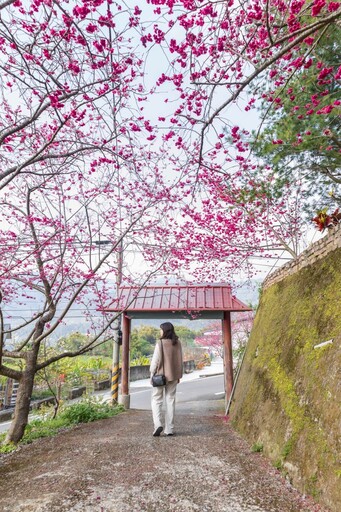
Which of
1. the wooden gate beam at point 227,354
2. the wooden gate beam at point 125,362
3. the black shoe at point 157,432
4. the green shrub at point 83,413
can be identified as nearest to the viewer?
the black shoe at point 157,432

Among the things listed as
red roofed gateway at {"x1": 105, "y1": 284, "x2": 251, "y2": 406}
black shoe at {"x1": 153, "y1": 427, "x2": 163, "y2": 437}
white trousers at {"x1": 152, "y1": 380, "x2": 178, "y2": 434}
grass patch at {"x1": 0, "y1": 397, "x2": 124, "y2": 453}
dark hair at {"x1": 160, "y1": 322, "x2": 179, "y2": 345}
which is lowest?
grass patch at {"x1": 0, "y1": 397, "x2": 124, "y2": 453}

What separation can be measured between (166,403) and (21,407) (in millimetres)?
2495

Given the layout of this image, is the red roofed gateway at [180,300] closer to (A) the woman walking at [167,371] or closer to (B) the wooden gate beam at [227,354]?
(B) the wooden gate beam at [227,354]

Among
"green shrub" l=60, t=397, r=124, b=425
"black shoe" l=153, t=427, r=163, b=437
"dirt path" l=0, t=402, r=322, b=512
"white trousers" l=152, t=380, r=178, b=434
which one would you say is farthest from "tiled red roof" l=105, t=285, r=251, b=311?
"dirt path" l=0, t=402, r=322, b=512

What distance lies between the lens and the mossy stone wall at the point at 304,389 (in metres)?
2.83

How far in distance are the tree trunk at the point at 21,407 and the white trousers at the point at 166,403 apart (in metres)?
2.19

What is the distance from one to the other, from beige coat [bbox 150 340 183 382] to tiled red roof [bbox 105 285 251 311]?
452 cm

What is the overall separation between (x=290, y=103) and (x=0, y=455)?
7435mm

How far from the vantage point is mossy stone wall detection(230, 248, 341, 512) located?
2826 mm

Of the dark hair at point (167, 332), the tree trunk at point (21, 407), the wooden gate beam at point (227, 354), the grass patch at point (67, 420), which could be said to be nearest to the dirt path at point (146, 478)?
the tree trunk at point (21, 407)

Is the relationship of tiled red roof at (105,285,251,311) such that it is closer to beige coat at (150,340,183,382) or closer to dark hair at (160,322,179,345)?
dark hair at (160,322,179,345)

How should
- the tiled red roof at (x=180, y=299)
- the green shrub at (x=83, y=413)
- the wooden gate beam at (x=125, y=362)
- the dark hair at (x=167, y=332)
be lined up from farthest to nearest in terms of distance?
the wooden gate beam at (x=125, y=362), the tiled red roof at (x=180, y=299), the green shrub at (x=83, y=413), the dark hair at (x=167, y=332)

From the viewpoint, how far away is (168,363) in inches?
218

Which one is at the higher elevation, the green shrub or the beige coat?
the beige coat
